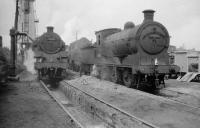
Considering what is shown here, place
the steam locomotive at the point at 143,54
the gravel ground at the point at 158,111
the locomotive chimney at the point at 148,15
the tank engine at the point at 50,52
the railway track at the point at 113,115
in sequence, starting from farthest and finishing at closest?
the tank engine at the point at 50,52
the locomotive chimney at the point at 148,15
the steam locomotive at the point at 143,54
the gravel ground at the point at 158,111
the railway track at the point at 113,115

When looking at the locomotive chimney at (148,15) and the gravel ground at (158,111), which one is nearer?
the gravel ground at (158,111)

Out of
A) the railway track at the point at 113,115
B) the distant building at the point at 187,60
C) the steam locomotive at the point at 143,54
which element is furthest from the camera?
the distant building at the point at 187,60

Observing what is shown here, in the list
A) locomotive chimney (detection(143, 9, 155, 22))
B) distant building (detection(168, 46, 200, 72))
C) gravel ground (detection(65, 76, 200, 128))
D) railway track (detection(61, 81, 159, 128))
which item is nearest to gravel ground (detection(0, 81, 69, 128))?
railway track (detection(61, 81, 159, 128))

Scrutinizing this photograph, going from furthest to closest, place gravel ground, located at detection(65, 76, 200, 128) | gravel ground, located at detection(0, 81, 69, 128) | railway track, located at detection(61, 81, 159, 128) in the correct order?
gravel ground, located at detection(0, 81, 69, 128), gravel ground, located at detection(65, 76, 200, 128), railway track, located at detection(61, 81, 159, 128)

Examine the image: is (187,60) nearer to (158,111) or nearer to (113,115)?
(158,111)

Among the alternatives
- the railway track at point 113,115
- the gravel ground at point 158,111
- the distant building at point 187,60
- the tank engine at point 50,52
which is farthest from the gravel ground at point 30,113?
the distant building at point 187,60

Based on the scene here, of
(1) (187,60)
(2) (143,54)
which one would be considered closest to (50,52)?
A: (2) (143,54)

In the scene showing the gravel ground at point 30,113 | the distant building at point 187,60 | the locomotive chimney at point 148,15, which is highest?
the locomotive chimney at point 148,15

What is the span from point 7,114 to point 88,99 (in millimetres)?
3490

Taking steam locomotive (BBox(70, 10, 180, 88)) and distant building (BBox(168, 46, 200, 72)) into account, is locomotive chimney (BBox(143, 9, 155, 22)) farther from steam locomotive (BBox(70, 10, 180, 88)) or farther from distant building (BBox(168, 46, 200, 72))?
distant building (BBox(168, 46, 200, 72))

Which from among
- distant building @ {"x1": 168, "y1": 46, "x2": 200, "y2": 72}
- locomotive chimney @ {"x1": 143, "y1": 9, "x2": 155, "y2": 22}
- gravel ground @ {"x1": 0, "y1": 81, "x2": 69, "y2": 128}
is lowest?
gravel ground @ {"x1": 0, "y1": 81, "x2": 69, "y2": 128}

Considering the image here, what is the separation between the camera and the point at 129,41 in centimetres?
1371

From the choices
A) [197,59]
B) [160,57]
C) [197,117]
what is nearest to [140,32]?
[160,57]

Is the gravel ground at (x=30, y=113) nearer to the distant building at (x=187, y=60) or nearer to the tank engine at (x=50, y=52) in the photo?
the tank engine at (x=50, y=52)
